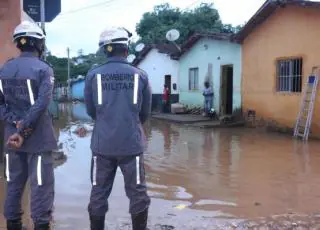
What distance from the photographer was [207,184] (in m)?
6.40

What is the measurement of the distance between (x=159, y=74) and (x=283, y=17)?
1076 centimetres

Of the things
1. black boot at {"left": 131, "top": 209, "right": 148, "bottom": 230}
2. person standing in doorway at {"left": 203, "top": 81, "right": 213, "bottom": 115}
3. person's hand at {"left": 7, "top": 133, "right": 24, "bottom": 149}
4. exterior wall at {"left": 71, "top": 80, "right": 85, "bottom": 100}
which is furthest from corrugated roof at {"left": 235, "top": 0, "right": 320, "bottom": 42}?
exterior wall at {"left": 71, "top": 80, "right": 85, "bottom": 100}

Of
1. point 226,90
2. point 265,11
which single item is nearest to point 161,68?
point 226,90

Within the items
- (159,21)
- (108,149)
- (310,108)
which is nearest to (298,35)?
(310,108)

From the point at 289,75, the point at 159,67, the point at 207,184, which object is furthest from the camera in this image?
the point at 159,67

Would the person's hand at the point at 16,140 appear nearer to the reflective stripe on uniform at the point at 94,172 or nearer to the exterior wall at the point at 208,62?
the reflective stripe on uniform at the point at 94,172

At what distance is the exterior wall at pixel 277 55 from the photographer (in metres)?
12.7

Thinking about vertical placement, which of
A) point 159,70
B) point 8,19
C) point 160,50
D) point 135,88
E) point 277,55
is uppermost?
point 160,50

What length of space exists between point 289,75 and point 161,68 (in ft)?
35.0

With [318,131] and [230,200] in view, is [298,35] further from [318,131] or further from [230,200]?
[230,200]

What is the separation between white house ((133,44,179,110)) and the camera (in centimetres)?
2208

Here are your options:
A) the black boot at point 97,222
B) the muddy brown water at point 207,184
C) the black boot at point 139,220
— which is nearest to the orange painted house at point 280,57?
the muddy brown water at point 207,184

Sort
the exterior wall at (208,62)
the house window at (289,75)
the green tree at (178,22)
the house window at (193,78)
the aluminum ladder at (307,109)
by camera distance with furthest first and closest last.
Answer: the green tree at (178,22) < the house window at (193,78) < the exterior wall at (208,62) < the house window at (289,75) < the aluminum ladder at (307,109)

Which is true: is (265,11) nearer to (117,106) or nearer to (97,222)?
(117,106)
